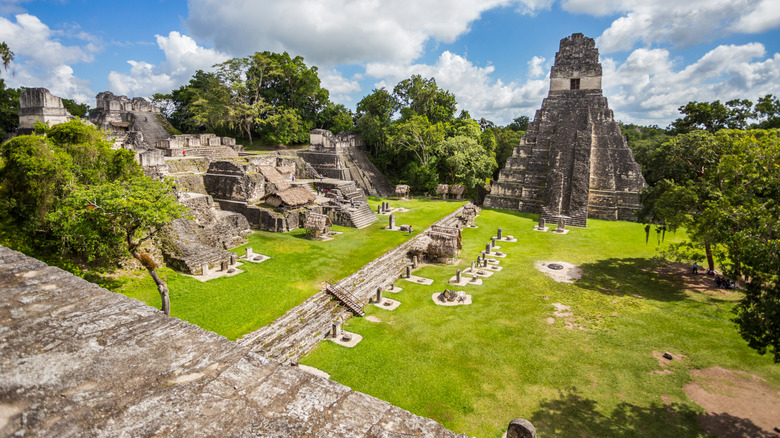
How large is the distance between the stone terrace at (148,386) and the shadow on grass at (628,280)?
15167 mm

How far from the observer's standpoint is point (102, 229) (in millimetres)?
11531

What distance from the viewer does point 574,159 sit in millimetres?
29984

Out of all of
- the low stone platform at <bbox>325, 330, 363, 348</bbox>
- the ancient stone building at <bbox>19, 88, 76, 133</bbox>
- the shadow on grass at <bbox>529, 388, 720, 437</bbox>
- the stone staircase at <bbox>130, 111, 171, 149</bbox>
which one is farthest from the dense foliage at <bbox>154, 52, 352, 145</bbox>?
the shadow on grass at <bbox>529, 388, 720, 437</bbox>

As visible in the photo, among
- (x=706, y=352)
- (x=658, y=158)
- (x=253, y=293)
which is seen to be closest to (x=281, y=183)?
(x=253, y=293)

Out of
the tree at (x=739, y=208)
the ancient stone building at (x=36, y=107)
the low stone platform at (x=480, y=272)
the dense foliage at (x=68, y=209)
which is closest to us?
the tree at (x=739, y=208)

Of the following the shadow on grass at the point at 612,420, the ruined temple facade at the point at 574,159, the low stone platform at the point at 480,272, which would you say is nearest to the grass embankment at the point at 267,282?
the low stone platform at the point at 480,272

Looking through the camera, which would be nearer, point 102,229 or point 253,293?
point 102,229

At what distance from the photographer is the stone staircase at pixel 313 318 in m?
10.7

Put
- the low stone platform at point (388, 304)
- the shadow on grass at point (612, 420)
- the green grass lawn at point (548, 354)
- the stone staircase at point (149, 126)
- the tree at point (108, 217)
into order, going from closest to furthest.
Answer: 1. the shadow on grass at point (612, 420)
2. the green grass lawn at point (548, 354)
3. the tree at point (108, 217)
4. the low stone platform at point (388, 304)
5. the stone staircase at point (149, 126)

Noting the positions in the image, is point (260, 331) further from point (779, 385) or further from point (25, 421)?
point (779, 385)

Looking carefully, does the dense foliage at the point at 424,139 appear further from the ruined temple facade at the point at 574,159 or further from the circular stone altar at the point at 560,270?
the circular stone altar at the point at 560,270

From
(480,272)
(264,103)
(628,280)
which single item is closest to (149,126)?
(264,103)

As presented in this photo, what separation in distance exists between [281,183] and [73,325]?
21.8m

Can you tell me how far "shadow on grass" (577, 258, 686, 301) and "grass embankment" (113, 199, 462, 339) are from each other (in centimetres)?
901
